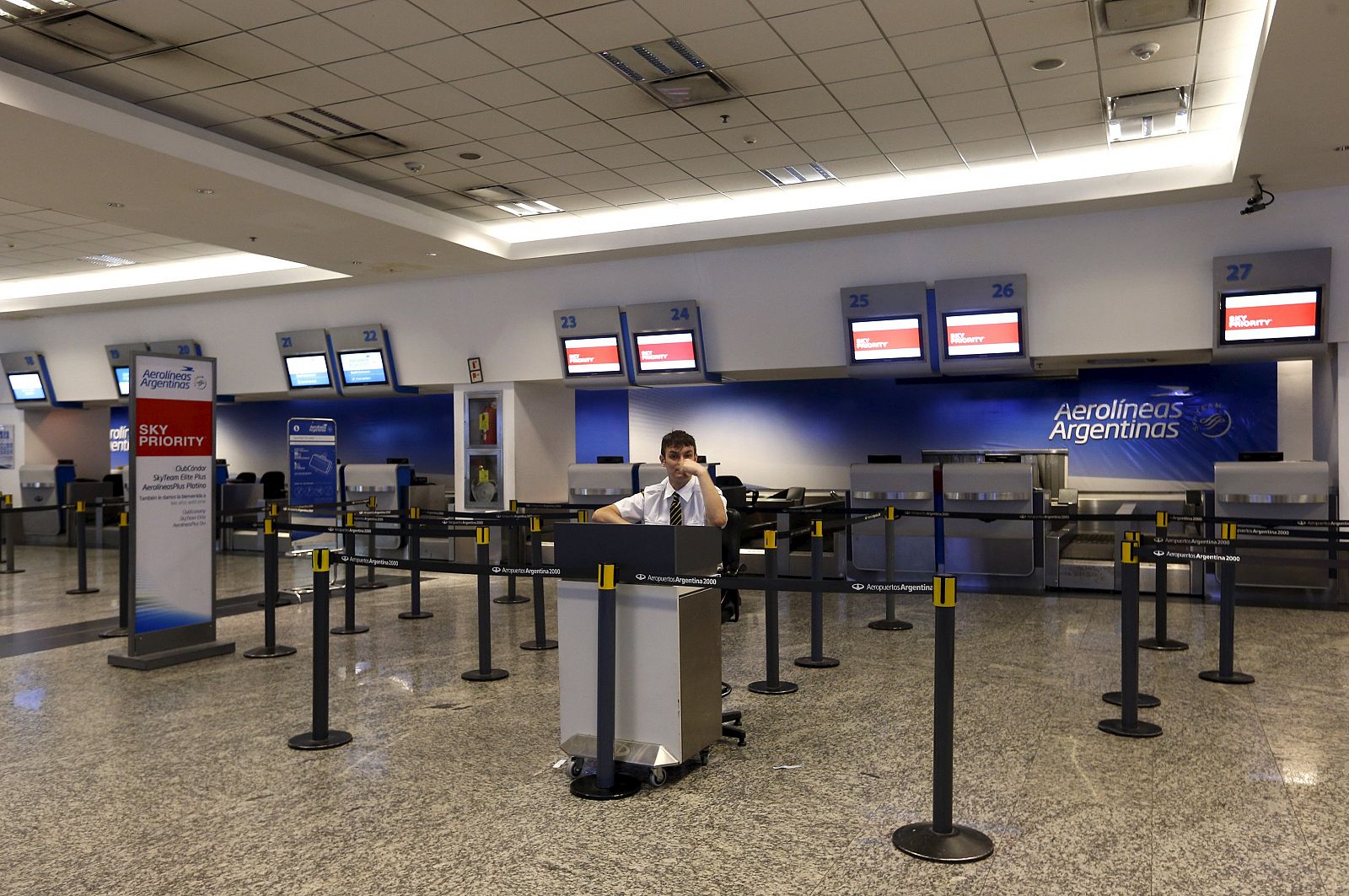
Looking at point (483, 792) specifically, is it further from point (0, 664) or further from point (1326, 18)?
point (1326, 18)

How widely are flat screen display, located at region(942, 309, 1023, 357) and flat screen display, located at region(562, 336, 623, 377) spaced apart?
3.63m

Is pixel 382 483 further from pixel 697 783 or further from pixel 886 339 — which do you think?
pixel 697 783

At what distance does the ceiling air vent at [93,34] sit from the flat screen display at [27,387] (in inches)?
461

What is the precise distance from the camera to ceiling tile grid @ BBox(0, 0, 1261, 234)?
5.49m

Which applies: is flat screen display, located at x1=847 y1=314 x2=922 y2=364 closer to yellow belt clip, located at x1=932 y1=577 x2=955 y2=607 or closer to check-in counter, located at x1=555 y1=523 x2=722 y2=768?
check-in counter, located at x1=555 y1=523 x2=722 y2=768

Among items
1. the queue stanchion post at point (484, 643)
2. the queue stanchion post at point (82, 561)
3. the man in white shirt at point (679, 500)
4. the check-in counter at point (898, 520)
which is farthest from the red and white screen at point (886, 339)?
the queue stanchion post at point (82, 561)

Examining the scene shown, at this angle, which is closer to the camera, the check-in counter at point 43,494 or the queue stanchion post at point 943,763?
the queue stanchion post at point 943,763

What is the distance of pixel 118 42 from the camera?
577cm

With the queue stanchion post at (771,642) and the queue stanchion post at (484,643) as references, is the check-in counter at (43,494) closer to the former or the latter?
the queue stanchion post at (484,643)

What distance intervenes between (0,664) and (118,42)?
4.28 m

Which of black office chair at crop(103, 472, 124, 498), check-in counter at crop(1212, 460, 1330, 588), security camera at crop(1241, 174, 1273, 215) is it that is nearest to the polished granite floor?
check-in counter at crop(1212, 460, 1330, 588)

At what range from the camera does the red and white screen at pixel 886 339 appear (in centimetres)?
973

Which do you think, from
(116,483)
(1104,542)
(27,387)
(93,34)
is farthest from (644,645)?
(27,387)

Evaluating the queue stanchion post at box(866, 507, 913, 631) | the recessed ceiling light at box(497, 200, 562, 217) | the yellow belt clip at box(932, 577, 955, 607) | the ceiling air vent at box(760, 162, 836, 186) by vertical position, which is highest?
the ceiling air vent at box(760, 162, 836, 186)
